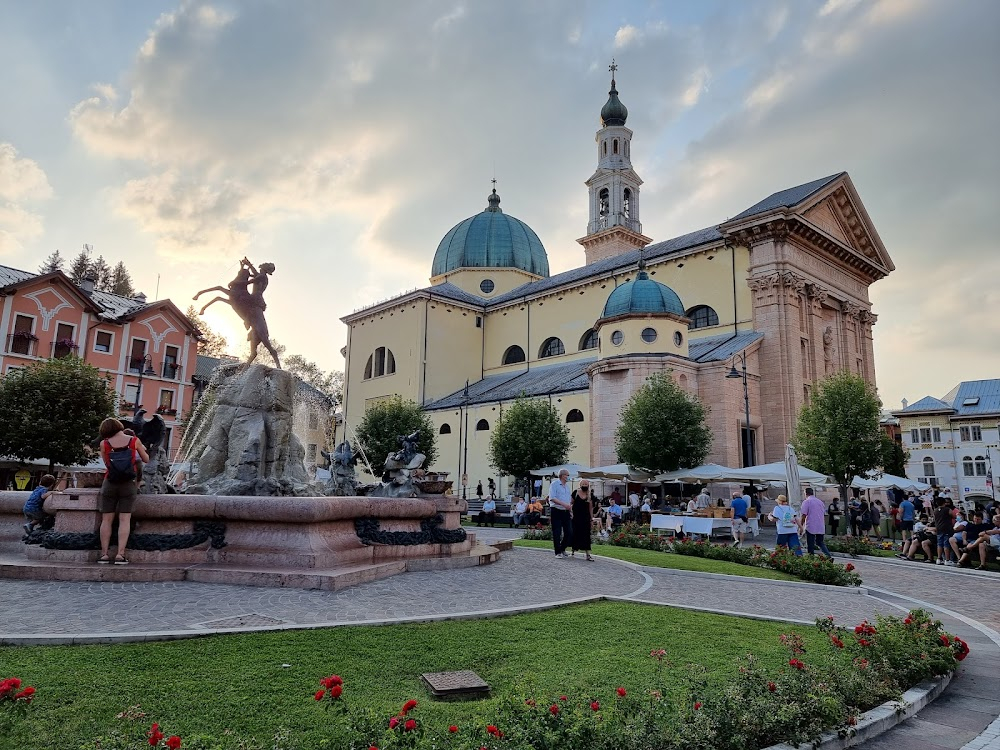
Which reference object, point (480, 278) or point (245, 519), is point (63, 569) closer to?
point (245, 519)

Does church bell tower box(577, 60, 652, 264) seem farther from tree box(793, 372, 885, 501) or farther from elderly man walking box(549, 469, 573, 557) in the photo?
elderly man walking box(549, 469, 573, 557)

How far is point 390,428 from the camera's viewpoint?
138 feet

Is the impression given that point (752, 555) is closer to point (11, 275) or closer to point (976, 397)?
point (11, 275)

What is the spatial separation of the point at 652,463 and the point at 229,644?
2429 centimetres

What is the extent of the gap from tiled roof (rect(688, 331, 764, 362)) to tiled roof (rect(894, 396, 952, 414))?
111ft

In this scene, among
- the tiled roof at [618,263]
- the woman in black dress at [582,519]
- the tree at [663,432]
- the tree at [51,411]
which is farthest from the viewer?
the tiled roof at [618,263]

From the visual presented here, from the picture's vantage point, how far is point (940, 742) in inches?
176

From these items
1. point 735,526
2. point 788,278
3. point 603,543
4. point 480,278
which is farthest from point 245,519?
point 480,278

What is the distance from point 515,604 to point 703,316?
32945 mm

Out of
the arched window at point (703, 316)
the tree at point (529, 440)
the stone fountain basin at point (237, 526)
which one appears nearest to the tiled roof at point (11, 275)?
the tree at point (529, 440)

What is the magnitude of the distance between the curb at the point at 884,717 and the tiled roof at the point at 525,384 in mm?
29561

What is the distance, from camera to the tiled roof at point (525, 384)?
37625mm

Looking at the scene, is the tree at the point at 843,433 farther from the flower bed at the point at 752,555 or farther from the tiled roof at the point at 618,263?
the flower bed at the point at 752,555

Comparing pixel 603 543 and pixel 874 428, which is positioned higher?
pixel 874 428
